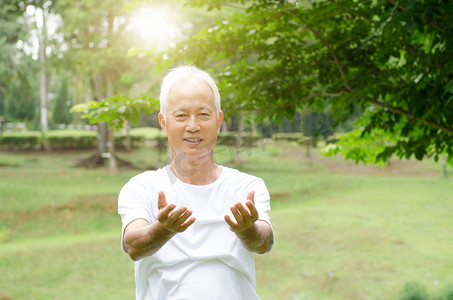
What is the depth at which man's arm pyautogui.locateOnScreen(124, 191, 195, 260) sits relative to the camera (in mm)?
1072

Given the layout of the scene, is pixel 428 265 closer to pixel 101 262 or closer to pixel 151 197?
pixel 101 262

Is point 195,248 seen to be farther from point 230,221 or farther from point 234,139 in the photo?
point 234,139

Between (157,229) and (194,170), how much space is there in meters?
0.29

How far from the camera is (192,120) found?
1.32 meters

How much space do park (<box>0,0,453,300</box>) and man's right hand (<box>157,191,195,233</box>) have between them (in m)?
0.88

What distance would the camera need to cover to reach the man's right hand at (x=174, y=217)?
107 centimetres

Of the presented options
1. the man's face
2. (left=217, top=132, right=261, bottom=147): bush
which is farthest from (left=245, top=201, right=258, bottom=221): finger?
(left=217, top=132, right=261, bottom=147): bush

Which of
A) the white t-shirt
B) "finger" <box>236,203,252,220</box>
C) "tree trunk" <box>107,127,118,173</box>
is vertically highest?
"finger" <box>236,203,252,220</box>

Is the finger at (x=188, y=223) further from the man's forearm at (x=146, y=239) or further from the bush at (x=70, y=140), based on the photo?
the bush at (x=70, y=140)

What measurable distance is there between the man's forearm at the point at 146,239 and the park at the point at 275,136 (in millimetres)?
787

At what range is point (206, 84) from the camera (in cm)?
137

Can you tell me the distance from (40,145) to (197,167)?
25845 mm

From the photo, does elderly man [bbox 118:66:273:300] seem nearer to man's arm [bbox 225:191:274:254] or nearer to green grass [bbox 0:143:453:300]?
man's arm [bbox 225:191:274:254]

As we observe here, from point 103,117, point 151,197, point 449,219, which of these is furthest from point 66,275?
point 449,219
